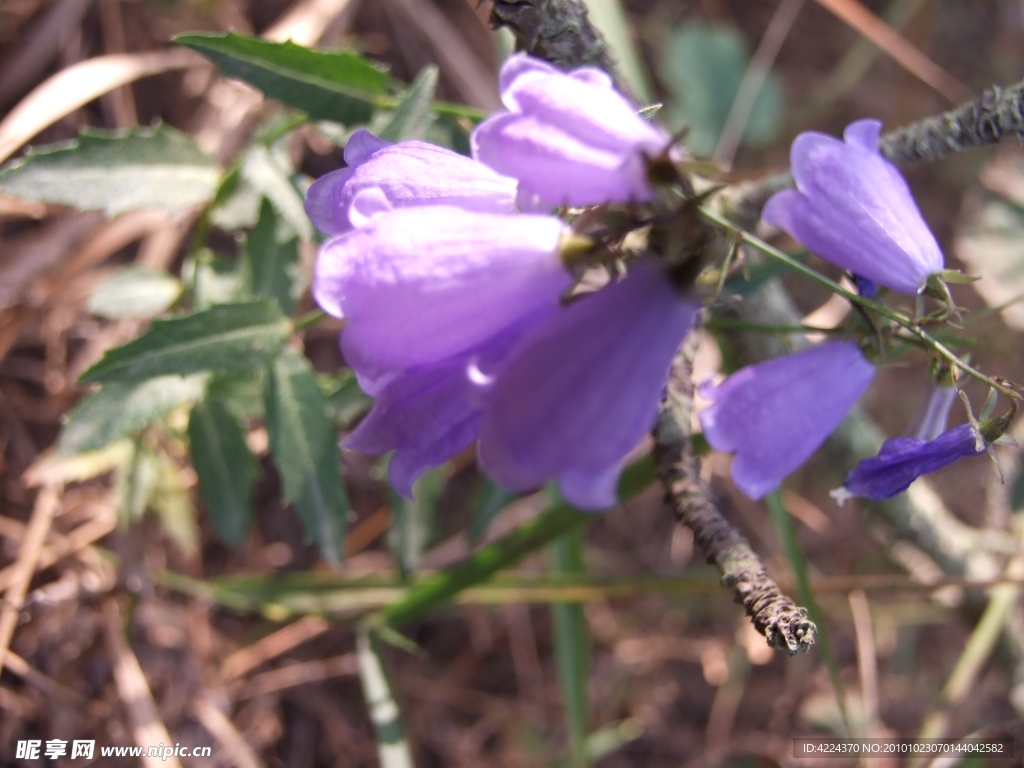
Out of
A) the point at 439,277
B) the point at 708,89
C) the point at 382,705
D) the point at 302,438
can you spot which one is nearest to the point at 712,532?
the point at 439,277

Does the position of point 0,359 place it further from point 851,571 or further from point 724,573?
point 851,571

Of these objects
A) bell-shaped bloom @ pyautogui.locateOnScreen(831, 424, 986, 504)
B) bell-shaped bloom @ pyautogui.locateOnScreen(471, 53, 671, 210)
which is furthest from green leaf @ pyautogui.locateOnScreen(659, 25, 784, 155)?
bell-shaped bloom @ pyautogui.locateOnScreen(471, 53, 671, 210)

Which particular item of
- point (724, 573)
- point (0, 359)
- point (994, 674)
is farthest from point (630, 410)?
point (994, 674)

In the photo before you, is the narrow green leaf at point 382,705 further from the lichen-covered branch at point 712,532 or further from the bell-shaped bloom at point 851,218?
the bell-shaped bloom at point 851,218

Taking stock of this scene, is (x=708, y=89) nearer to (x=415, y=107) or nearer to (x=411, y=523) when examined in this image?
(x=415, y=107)

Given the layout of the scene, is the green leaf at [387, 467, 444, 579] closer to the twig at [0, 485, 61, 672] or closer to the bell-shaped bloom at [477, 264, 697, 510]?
the twig at [0, 485, 61, 672]

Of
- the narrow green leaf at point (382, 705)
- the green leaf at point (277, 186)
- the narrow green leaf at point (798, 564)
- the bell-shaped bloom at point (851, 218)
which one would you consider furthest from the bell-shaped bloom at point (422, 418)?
the narrow green leaf at point (382, 705)
